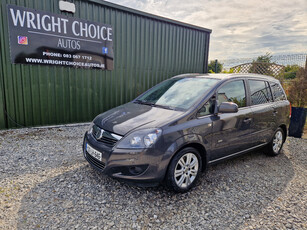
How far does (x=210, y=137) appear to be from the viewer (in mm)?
2934

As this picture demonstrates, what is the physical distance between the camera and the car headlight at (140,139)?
8.05 ft

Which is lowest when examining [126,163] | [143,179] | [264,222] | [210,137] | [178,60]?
[264,222]

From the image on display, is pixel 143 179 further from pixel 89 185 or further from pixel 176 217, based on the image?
pixel 89 185

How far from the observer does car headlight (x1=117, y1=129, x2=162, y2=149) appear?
2.45m

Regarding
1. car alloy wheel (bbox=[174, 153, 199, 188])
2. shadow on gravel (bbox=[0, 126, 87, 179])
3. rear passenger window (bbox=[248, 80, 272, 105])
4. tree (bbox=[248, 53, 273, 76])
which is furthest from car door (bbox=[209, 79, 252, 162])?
tree (bbox=[248, 53, 273, 76])

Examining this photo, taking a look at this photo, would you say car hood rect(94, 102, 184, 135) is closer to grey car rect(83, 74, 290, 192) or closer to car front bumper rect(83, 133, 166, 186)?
grey car rect(83, 74, 290, 192)

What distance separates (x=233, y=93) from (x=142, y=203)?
2198 millimetres

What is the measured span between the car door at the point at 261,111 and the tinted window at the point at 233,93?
23cm

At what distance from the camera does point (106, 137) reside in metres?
2.71

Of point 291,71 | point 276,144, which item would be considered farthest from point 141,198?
point 291,71

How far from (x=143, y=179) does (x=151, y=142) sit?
1.47 feet

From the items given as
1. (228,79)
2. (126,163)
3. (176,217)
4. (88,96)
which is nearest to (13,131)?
(88,96)

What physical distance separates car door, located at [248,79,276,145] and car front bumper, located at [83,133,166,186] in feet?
6.60

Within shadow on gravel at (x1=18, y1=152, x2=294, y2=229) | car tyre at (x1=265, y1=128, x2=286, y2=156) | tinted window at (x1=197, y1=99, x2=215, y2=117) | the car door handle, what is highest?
tinted window at (x1=197, y1=99, x2=215, y2=117)
